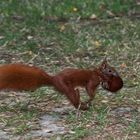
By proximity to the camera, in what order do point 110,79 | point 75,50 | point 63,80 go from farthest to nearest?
point 75,50
point 110,79
point 63,80

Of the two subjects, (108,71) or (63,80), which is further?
(108,71)

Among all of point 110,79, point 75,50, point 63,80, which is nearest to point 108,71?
point 110,79

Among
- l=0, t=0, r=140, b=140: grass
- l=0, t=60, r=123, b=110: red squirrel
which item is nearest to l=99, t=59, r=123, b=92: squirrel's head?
l=0, t=60, r=123, b=110: red squirrel

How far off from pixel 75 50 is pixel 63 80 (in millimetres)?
2240

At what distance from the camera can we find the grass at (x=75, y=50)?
17.5 feet

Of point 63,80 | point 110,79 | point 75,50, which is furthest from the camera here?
point 75,50

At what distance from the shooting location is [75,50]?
762 cm

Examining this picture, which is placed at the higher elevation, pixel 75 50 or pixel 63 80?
pixel 63 80

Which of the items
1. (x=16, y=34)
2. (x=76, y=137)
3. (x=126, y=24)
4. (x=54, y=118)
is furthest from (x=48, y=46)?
(x=76, y=137)

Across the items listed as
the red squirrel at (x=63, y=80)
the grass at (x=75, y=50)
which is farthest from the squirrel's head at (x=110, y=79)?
the grass at (x=75, y=50)

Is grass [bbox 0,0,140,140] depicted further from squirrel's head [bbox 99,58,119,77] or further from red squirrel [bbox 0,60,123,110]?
squirrel's head [bbox 99,58,119,77]

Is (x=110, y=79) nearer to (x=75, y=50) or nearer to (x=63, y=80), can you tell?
(x=63, y=80)

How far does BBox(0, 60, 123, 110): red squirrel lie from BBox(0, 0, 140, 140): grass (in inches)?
7.4

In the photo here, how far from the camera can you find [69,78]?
5402mm
